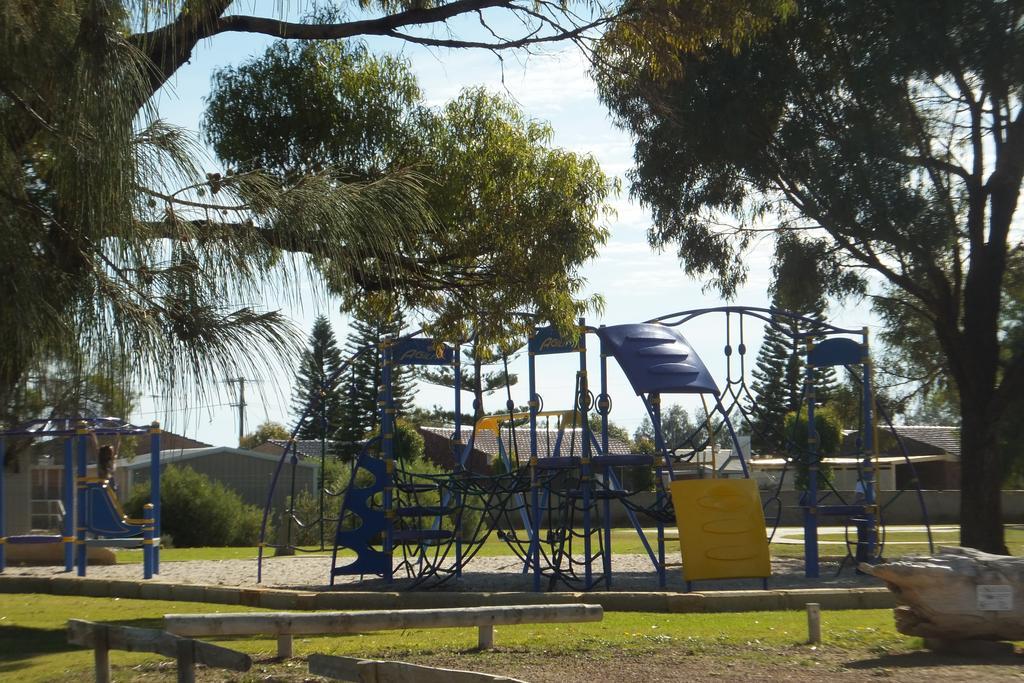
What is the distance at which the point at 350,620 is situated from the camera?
734 centimetres

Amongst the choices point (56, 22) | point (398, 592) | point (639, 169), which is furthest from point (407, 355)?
point (56, 22)

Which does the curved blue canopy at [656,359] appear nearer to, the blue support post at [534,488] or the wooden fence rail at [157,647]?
the blue support post at [534,488]

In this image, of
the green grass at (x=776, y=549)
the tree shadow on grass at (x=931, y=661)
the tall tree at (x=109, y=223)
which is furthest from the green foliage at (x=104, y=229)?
the green grass at (x=776, y=549)

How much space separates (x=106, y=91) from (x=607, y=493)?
29.6 feet

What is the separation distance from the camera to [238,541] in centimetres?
2869

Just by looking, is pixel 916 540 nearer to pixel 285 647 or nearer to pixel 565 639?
pixel 565 639

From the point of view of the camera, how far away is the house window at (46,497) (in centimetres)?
3023

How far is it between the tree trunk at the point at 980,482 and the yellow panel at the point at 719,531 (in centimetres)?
555

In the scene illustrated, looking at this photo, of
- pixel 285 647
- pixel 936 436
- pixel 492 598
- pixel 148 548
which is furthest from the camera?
pixel 936 436

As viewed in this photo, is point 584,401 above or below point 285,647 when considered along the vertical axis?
above

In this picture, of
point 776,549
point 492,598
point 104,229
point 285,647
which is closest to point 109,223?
point 104,229

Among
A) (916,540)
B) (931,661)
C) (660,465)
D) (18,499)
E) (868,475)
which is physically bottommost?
(916,540)

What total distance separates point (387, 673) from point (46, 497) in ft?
92.3

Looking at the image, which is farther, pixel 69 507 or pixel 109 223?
pixel 69 507
